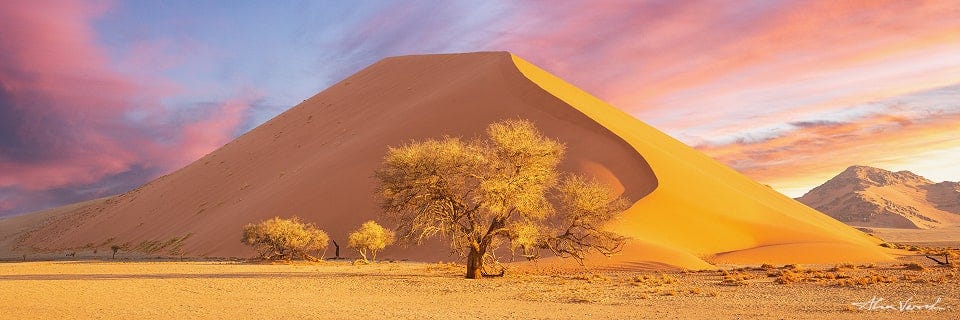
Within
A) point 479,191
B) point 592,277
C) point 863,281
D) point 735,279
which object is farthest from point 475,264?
point 863,281

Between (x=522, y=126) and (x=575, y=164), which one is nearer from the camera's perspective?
(x=522, y=126)

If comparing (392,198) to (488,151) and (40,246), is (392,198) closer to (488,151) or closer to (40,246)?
(488,151)

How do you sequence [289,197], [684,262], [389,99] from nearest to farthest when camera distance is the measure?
[684,262] → [289,197] → [389,99]

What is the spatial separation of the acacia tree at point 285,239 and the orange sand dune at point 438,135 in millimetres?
4105

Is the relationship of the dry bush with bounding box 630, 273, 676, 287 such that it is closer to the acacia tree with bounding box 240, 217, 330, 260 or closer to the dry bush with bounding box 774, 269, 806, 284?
the dry bush with bounding box 774, 269, 806, 284

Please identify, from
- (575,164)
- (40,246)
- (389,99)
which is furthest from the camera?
(40,246)

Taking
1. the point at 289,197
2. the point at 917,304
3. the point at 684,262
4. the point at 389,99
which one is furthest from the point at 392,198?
the point at 389,99

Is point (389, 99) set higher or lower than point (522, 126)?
higher

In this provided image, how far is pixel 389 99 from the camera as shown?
202 feet

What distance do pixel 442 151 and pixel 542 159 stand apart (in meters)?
3.20

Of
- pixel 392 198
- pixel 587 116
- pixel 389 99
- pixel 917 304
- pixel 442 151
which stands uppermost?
A: pixel 389 99

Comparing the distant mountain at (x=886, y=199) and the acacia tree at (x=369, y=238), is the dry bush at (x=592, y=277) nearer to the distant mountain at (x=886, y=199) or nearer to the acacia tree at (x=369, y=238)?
the acacia tree at (x=369, y=238)

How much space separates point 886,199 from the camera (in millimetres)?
149625

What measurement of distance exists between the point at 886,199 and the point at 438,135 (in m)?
141
